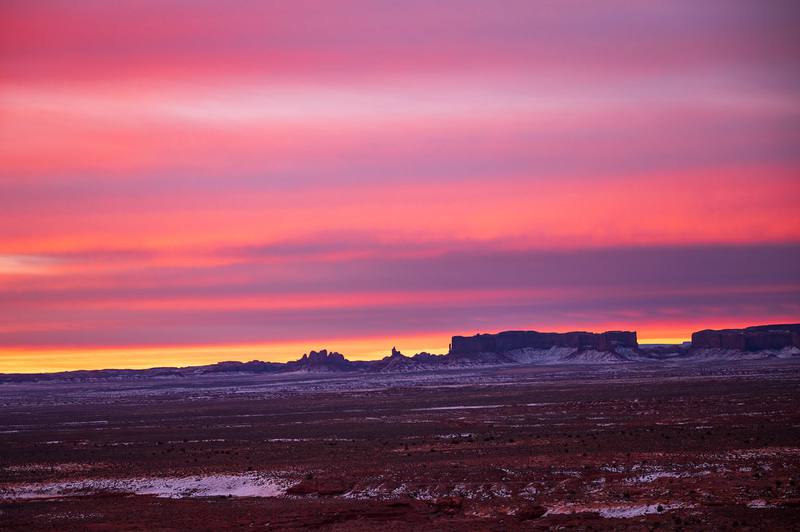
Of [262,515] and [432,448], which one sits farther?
[432,448]

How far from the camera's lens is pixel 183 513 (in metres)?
35.2

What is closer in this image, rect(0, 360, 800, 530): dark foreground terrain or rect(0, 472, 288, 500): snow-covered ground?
rect(0, 360, 800, 530): dark foreground terrain

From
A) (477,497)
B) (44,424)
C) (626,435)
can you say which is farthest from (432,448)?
(44,424)

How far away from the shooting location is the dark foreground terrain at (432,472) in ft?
106

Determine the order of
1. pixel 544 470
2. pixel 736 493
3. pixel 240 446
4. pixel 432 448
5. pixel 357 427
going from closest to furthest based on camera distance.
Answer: pixel 736 493 < pixel 544 470 < pixel 432 448 < pixel 240 446 < pixel 357 427

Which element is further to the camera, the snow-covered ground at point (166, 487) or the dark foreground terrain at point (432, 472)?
the snow-covered ground at point (166, 487)

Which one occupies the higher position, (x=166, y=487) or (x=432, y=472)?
(x=432, y=472)

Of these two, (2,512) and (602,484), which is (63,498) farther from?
(602,484)

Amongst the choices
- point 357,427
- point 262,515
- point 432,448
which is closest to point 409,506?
point 262,515

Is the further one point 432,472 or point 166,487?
point 166,487

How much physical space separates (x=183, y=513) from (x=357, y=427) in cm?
3148

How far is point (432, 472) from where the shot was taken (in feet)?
134

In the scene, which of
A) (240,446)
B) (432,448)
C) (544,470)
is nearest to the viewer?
(544,470)

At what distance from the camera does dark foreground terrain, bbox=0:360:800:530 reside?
32.2 metres
